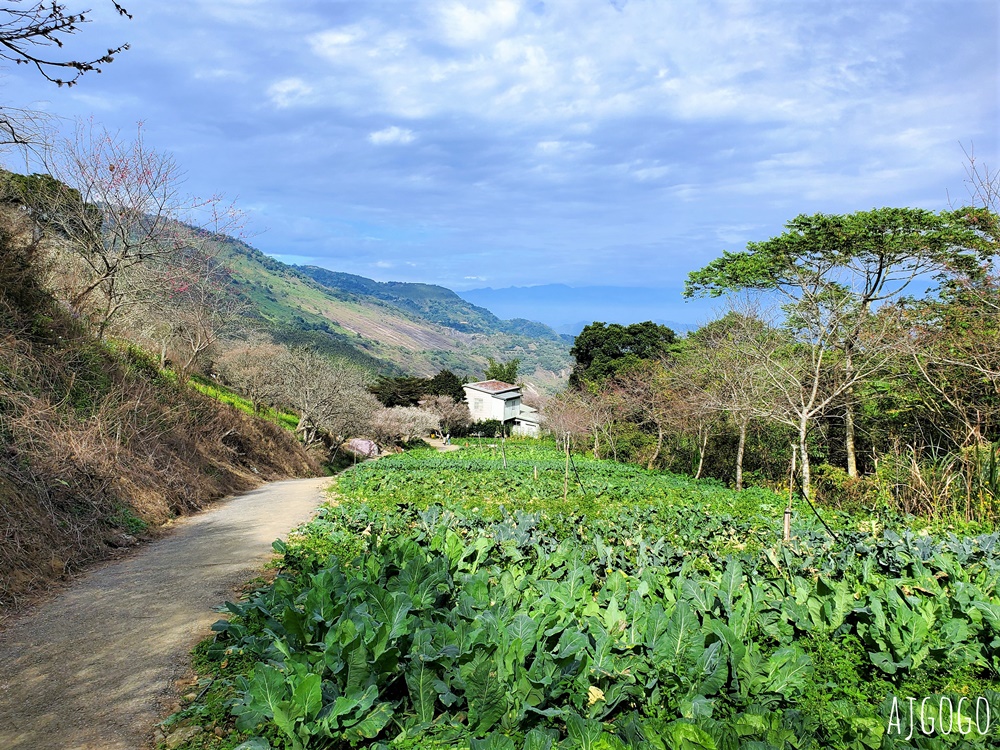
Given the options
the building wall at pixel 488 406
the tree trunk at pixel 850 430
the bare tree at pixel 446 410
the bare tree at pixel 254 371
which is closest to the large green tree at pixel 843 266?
the tree trunk at pixel 850 430

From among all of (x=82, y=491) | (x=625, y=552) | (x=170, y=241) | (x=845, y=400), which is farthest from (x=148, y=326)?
(x=845, y=400)

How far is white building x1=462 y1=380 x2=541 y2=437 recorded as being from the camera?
76312mm

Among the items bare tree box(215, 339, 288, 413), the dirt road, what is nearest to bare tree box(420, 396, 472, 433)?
bare tree box(215, 339, 288, 413)

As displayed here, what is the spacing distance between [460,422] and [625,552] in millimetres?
56797

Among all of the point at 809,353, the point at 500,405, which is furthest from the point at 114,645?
the point at 500,405

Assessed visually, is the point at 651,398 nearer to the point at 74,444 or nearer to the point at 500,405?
the point at 74,444

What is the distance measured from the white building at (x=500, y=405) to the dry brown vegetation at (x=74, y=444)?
6172 centimetres

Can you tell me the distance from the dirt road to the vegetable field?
18.3 inches

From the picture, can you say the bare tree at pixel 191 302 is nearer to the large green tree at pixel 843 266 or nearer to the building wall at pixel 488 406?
the large green tree at pixel 843 266

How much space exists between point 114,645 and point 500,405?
72.2 m

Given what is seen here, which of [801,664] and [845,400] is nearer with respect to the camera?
[801,664]

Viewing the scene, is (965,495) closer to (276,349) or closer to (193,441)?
(193,441)

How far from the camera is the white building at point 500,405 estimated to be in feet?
250

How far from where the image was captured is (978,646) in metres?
2.95
